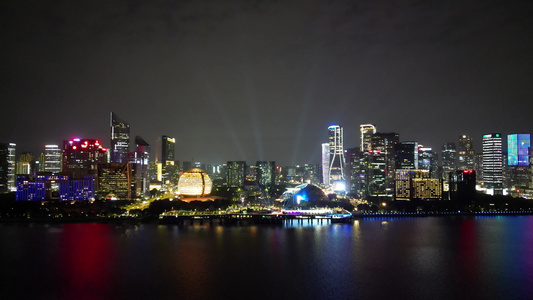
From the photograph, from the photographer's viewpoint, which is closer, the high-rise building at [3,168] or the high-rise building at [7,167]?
the high-rise building at [3,168]

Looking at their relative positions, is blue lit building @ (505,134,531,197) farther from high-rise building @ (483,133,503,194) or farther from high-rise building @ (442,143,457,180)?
high-rise building @ (442,143,457,180)

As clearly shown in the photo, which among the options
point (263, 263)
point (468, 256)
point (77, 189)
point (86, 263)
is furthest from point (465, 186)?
point (77, 189)

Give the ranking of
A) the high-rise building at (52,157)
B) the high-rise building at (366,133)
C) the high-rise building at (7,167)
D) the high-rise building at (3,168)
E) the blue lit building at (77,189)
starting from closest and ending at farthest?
the blue lit building at (77,189)
the high-rise building at (3,168)
the high-rise building at (7,167)
the high-rise building at (52,157)
the high-rise building at (366,133)

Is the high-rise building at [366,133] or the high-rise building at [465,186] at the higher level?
the high-rise building at [366,133]

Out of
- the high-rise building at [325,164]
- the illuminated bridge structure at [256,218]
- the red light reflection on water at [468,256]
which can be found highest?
the high-rise building at [325,164]

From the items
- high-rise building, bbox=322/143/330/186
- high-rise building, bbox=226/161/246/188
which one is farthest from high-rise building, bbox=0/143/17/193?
high-rise building, bbox=322/143/330/186

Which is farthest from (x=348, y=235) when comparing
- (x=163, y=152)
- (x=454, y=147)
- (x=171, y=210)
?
(x=454, y=147)

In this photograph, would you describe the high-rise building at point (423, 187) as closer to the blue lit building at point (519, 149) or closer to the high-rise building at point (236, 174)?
the blue lit building at point (519, 149)

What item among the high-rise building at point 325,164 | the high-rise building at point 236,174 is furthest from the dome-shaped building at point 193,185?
the high-rise building at point 325,164
